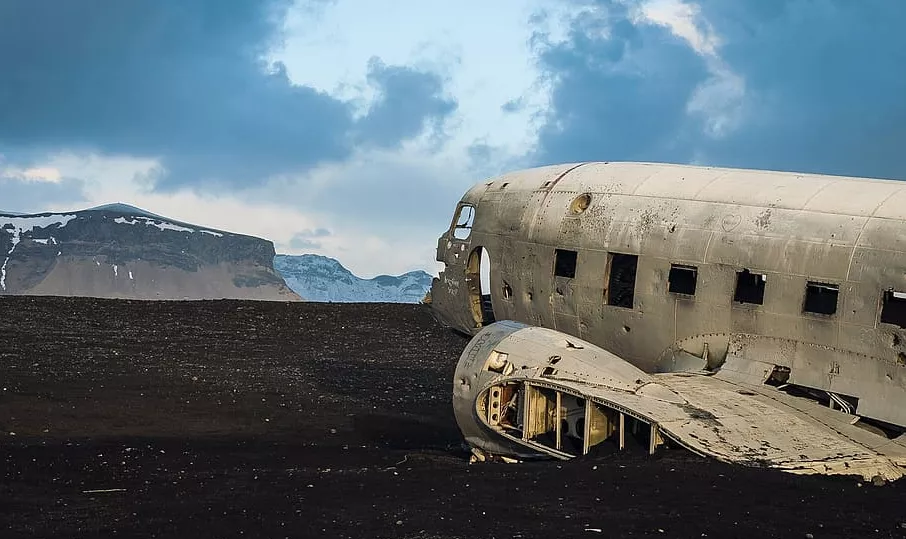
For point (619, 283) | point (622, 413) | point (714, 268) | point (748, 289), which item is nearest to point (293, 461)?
point (622, 413)

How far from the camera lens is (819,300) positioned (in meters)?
14.8

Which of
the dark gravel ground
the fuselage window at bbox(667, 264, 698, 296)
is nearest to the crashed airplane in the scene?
the fuselage window at bbox(667, 264, 698, 296)

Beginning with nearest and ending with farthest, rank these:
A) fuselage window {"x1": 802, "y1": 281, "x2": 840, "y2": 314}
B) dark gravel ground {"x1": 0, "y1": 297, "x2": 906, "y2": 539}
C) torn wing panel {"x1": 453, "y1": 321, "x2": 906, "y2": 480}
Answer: dark gravel ground {"x1": 0, "y1": 297, "x2": 906, "y2": 539}
torn wing panel {"x1": 453, "y1": 321, "x2": 906, "y2": 480}
fuselage window {"x1": 802, "y1": 281, "x2": 840, "y2": 314}

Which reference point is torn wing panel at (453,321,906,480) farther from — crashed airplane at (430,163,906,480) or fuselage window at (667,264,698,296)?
fuselage window at (667,264,698,296)

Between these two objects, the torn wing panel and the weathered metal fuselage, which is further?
the weathered metal fuselage

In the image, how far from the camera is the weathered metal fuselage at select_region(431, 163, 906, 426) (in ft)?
46.5

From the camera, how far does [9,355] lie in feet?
86.1

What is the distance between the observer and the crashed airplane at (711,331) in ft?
43.3

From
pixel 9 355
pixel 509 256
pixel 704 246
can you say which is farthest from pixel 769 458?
pixel 9 355

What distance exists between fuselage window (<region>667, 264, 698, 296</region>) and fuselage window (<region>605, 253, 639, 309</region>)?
2.91 ft

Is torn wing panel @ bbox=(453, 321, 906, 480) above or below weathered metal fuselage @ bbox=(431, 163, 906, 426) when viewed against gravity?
below

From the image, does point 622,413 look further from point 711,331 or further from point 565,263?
point 565,263

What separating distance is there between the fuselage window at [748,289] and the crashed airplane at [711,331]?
0.02 metres

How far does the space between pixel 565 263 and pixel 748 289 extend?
130 inches
